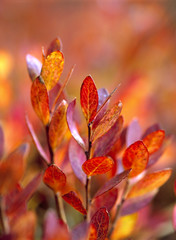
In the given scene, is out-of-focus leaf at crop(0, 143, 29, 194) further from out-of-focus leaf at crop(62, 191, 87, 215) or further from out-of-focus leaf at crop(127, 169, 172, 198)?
out-of-focus leaf at crop(127, 169, 172, 198)

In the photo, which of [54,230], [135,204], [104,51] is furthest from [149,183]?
[104,51]

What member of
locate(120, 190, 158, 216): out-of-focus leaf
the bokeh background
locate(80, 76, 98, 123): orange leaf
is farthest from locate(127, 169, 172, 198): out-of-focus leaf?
the bokeh background

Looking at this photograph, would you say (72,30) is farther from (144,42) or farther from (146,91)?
(146,91)

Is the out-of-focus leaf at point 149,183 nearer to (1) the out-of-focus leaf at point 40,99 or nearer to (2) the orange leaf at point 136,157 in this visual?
(2) the orange leaf at point 136,157

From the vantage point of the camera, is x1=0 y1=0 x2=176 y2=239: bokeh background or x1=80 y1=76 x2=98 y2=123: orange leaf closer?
x1=80 y1=76 x2=98 y2=123: orange leaf

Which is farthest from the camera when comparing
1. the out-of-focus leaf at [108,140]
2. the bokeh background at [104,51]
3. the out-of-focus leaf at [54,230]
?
the bokeh background at [104,51]

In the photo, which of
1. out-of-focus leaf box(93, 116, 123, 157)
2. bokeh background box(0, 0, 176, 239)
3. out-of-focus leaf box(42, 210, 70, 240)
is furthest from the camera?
bokeh background box(0, 0, 176, 239)

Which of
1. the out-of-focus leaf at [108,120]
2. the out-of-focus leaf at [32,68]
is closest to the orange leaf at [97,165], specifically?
the out-of-focus leaf at [108,120]
